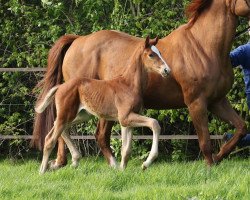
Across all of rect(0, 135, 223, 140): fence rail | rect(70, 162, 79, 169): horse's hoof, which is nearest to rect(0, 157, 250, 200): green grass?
rect(70, 162, 79, 169): horse's hoof

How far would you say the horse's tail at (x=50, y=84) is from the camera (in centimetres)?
921

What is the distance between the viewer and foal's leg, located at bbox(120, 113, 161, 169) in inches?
294

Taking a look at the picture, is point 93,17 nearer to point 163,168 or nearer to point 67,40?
point 67,40

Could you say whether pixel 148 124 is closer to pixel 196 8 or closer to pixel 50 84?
pixel 196 8

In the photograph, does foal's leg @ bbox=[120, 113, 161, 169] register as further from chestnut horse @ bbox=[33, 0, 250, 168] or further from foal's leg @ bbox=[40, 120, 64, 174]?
chestnut horse @ bbox=[33, 0, 250, 168]

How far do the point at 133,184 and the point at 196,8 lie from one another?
2612mm

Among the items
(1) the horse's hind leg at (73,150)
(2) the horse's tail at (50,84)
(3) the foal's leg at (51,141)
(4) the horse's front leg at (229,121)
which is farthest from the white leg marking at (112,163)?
(4) the horse's front leg at (229,121)

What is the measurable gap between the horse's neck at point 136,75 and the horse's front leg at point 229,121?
3.63 ft

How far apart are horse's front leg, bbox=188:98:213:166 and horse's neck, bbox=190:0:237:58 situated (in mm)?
594

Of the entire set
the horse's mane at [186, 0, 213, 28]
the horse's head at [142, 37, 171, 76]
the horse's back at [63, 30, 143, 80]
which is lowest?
the horse's back at [63, 30, 143, 80]

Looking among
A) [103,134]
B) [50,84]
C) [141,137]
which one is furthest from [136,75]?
[141,137]

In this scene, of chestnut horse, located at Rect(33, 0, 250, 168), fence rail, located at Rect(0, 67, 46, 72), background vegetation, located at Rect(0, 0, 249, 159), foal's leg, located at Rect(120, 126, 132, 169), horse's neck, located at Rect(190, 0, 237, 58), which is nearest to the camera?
foal's leg, located at Rect(120, 126, 132, 169)

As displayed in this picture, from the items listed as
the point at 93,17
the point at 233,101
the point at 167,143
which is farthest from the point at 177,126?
the point at 93,17

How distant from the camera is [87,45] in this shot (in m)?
9.39
